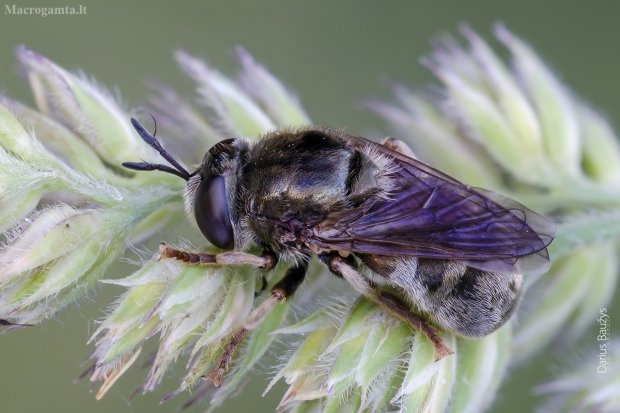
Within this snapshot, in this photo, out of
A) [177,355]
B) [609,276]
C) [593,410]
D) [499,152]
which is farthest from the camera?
[609,276]

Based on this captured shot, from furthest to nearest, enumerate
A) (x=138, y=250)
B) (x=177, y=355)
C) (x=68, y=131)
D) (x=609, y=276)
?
(x=609, y=276) → (x=68, y=131) → (x=138, y=250) → (x=177, y=355)

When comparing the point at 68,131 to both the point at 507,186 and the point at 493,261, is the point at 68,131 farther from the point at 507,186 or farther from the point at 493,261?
the point at 507,186

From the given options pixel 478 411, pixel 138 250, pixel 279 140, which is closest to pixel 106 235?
pixel 138 250

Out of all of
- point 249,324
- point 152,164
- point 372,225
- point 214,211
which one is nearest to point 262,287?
point 249,324

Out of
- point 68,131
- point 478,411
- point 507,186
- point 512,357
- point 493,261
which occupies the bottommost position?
point 478,411

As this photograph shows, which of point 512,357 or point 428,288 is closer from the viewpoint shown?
point 428,288

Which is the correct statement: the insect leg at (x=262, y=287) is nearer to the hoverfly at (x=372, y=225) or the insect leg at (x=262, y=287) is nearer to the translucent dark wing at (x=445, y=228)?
the hoverfly at (x=372, y=225)

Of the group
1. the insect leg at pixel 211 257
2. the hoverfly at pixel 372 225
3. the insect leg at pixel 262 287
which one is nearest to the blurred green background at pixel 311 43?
the insect leg at pixel 262 287
